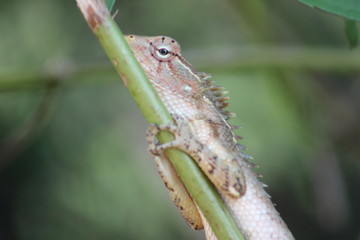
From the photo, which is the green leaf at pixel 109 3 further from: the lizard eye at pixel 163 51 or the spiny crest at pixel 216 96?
the spiny crest at pixel 216 96

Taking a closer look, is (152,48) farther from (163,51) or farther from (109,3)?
(109,3)

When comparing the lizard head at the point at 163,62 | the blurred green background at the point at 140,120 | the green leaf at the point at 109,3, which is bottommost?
the green leaf at the point at 109,3

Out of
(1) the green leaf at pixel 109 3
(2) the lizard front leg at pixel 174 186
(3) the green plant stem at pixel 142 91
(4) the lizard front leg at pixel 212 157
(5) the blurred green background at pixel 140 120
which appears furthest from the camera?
(5) the blurred green background at pixel 140 120

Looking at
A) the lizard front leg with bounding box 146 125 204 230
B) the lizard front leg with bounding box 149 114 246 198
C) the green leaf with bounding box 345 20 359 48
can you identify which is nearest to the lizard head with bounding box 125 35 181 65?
the lizard front leg with bounding box 149 114 246 198

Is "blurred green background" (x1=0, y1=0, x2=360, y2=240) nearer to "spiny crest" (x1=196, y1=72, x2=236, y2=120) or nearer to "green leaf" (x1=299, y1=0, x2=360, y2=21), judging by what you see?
"spiny crest" (x1=196, y1=72, x2=236, y2=120)

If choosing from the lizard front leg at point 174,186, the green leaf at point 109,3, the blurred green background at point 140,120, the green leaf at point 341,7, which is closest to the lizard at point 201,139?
the lizard front leg at point 174,186

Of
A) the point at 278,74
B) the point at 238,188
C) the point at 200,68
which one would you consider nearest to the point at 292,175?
the point at 278,74

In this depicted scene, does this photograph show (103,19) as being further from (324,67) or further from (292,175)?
(292,175)
